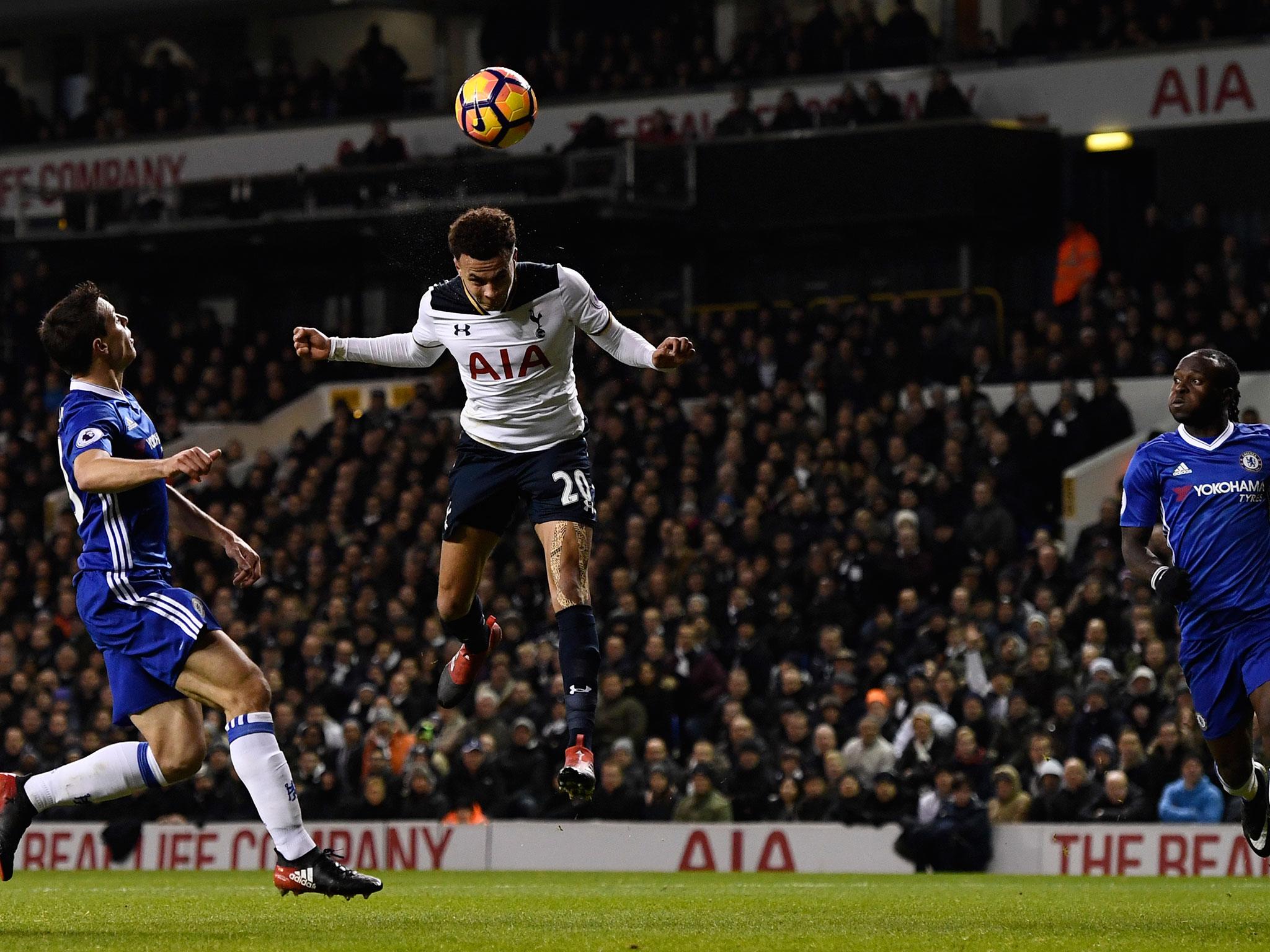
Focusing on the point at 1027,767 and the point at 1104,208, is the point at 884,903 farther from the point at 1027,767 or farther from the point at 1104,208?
the point at 1104,208

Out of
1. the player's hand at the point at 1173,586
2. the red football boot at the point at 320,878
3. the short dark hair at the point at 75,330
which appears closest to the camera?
the red football boot at the point at 320,878

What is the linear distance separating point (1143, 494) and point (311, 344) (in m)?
4.13

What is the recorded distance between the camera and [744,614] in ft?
67.3

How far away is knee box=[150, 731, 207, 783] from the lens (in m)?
9.09

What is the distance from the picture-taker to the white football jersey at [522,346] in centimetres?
1052

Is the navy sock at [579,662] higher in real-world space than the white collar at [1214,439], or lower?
lower

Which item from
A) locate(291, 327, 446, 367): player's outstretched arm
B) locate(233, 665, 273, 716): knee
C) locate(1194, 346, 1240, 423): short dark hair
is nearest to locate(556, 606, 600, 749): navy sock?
locate(291, 327, 446, 367): player's outstretched arm

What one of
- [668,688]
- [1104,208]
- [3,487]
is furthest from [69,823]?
[1104,208]

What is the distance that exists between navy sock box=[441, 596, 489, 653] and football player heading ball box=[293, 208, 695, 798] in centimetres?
51

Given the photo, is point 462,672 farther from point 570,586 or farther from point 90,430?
point 90,430

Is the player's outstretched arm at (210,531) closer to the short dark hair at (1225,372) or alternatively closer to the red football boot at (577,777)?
the red football boot at (577,777)

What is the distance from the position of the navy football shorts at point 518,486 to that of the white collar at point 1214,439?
289 centimetres

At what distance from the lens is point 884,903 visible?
1133 cm

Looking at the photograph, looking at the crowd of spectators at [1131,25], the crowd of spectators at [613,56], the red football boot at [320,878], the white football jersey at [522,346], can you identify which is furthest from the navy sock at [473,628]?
the crowd of spectators at [1131,25]
